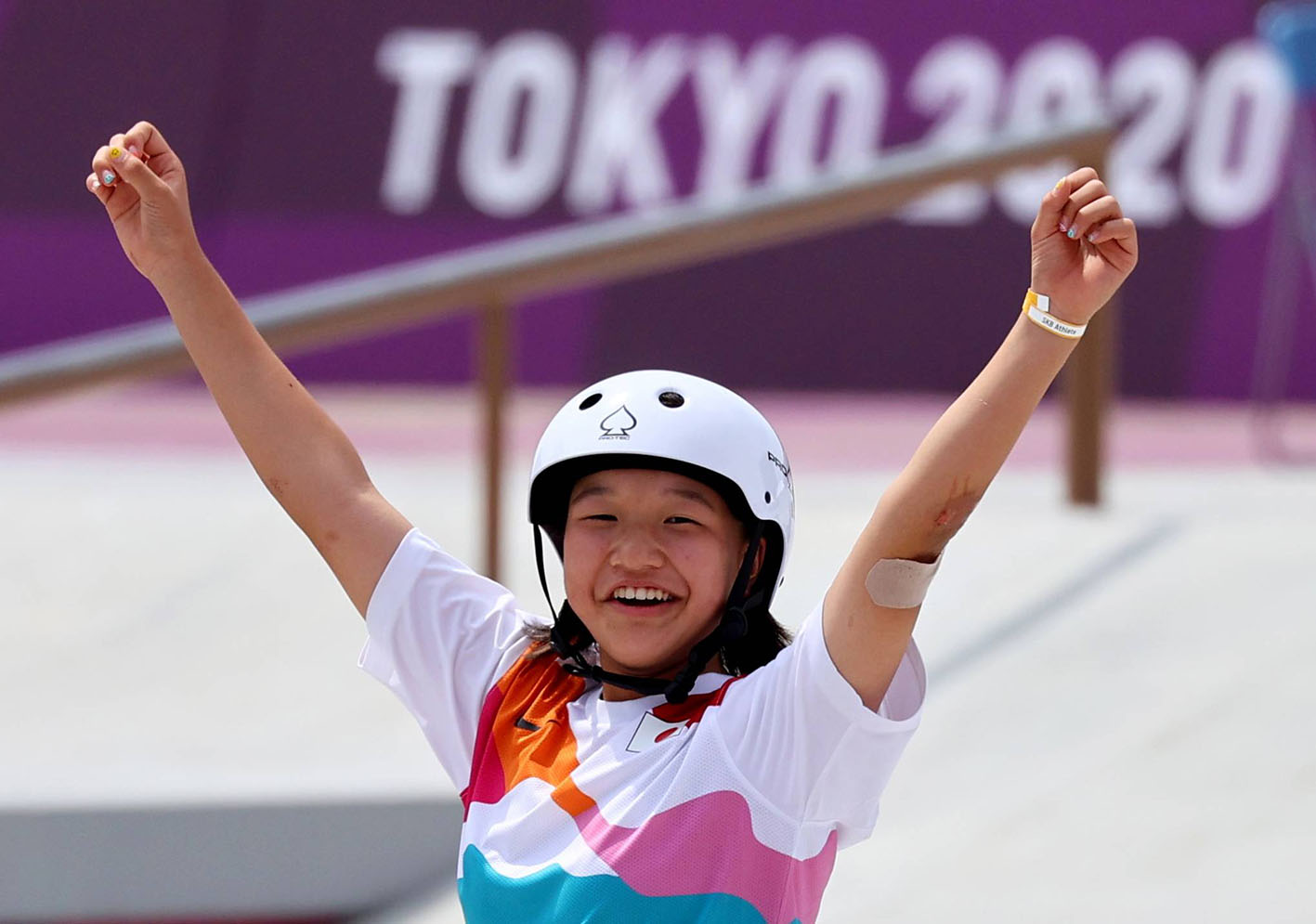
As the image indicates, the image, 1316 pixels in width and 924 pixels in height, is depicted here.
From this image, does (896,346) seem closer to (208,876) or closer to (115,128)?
(115,128)

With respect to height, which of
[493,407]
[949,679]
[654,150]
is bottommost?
[654,150]

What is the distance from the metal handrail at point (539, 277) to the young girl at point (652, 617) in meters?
2.07

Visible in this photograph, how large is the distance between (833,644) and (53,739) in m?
2.92

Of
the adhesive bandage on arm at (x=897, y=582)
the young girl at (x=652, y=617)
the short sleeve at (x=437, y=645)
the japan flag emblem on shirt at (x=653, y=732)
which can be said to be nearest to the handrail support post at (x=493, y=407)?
the young girl at (x=652, y=617)

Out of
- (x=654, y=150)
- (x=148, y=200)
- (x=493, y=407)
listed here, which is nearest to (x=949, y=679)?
(x=493, y=407)

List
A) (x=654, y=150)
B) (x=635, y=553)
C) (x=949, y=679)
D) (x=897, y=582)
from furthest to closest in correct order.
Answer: (x=654, y=150) < (x=949, y=679) < (x=635, y=553) < (x=897, y=582)

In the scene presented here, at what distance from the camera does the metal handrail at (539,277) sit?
429cm

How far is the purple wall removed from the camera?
32.4ft

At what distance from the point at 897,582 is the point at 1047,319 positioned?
0.98ft

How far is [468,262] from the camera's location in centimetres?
448

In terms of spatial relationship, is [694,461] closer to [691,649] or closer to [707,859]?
[691,649]

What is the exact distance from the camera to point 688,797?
1.93m

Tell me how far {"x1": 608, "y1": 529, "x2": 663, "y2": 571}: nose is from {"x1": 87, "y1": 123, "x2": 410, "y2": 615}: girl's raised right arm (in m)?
0.32

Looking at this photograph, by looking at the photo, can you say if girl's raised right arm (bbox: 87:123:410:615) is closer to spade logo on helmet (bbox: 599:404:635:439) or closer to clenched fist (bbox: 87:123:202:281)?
clenched fist (bbox: 87:123:202:281)
